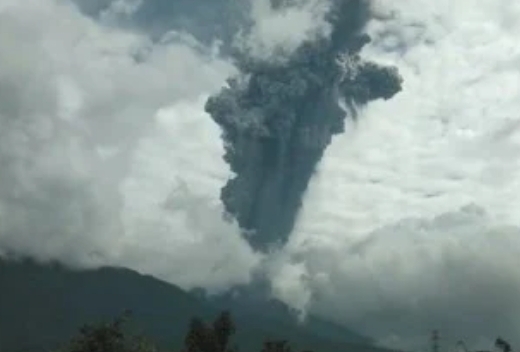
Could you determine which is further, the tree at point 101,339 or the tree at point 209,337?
the tree at point 209,337

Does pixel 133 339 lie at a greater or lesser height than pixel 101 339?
greater

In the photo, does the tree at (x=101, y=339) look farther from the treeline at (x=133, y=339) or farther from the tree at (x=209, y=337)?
the tree at (x=209, y=337)

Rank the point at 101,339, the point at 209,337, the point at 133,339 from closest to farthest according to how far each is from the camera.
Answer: the point at 101,339 → the point at 209,337 → the point at 133,339

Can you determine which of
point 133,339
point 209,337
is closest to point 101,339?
point 133,339

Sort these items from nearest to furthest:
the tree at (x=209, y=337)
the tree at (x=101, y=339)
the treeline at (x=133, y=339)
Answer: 1. the tree at (x=101, y=339)
2. the treeline at (x=133, y=339)
3. the tree at (x=209, y=337)

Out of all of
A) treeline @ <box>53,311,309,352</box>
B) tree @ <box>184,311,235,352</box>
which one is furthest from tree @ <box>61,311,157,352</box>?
tree @ <box>184,311,235,352</box>

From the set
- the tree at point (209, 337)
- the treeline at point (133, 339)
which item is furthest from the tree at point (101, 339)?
the tree at point (209, 337)

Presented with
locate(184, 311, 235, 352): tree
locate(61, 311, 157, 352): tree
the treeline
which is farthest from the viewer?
locate(184, 311, 235, 352): tree

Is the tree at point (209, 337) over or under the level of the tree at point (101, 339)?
over

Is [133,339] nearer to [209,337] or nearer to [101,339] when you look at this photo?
[209,337]

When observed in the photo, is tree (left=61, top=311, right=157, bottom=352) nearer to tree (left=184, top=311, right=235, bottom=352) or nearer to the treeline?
the treeline
